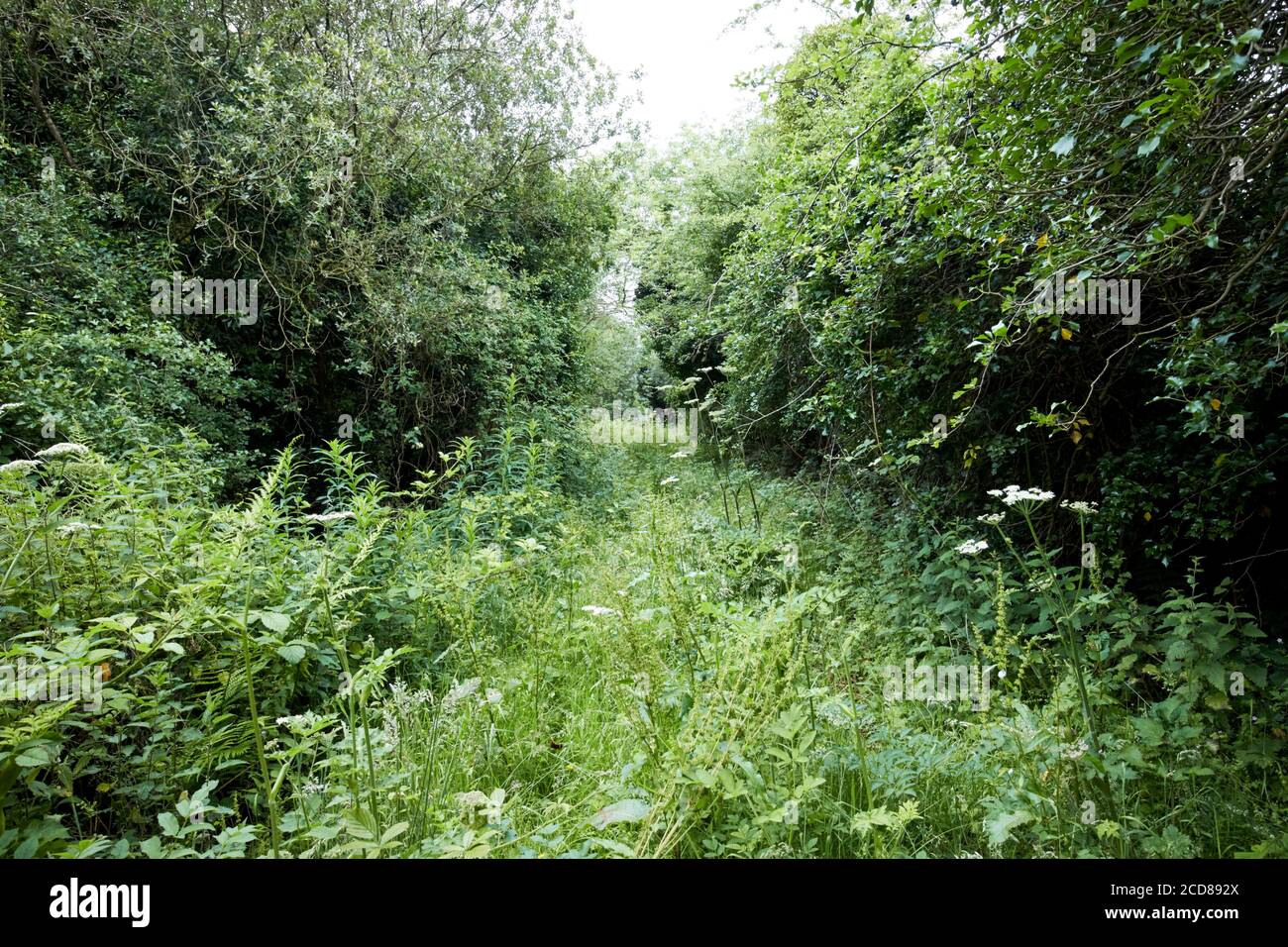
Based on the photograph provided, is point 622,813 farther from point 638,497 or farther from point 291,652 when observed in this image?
point 638,497

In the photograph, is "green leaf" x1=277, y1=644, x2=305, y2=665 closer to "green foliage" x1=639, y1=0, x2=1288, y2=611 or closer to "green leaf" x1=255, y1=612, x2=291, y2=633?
"green leaf" x1=255, y1=612, x2=291, y2=633

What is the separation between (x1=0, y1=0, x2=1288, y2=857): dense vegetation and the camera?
181cm

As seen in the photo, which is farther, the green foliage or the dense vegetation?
the green foliage

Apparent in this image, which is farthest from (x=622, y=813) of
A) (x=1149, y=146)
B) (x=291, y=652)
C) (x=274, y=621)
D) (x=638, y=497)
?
(x=638, y=497)

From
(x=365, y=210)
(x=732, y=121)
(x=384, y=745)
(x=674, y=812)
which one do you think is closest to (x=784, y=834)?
(x=674, y=812)

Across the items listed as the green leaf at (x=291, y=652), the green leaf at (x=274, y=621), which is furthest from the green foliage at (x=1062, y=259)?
the green leaf at (x=291, y=652)

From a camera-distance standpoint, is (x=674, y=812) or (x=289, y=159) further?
(x=289, y=159)

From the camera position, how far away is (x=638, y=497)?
27.7 ft

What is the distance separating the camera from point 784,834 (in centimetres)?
168

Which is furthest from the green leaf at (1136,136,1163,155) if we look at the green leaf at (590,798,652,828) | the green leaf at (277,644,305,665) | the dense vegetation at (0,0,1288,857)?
the green leaf at (277,644,305,665)

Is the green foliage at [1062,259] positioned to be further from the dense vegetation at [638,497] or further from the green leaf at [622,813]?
the green leaf at [622,813]

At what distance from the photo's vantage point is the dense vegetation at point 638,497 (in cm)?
181
